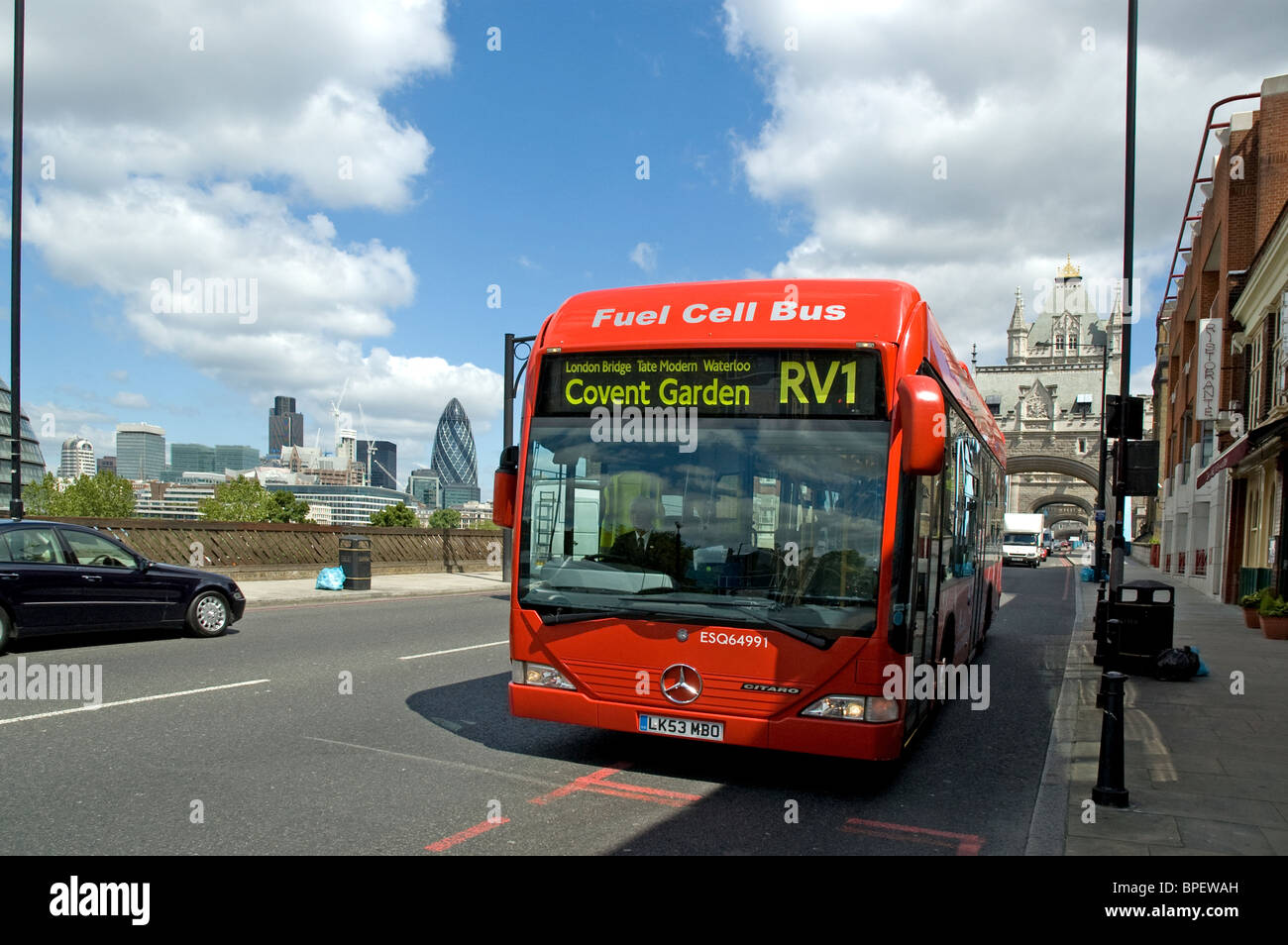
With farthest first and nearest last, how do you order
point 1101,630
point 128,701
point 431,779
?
point 1101,630 → point 128,701 → point 431,779

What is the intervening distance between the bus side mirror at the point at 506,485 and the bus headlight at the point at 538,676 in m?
0.96

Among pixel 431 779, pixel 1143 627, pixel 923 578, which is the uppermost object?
pixel 923 578

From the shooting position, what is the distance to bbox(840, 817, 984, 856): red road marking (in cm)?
501

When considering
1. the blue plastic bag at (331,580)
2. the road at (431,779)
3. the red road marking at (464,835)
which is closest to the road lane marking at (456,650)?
the road at (431,779)

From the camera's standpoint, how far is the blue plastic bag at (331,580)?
2012cm

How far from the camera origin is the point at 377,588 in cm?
2142

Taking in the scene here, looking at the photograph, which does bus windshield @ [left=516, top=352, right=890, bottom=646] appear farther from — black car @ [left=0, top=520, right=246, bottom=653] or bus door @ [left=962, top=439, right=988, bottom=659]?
black car @ [left=0, top=520, right=246, bottom=653]

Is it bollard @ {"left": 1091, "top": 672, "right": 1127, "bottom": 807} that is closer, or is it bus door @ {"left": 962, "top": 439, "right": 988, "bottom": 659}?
bollard @ {"left": 1091, "top": 672, "right": 1127, "bottom": 807}

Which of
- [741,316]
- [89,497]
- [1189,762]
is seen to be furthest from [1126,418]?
[89,497]

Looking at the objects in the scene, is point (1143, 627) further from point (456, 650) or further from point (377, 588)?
point (377, 588)

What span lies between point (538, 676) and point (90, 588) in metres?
7.64

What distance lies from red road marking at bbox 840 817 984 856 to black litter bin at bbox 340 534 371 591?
16907 mm

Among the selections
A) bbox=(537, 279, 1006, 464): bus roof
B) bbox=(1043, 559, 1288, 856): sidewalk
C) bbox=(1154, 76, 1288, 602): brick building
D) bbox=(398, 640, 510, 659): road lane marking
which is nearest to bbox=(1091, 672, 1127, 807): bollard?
bbox=(1043, 559, 1288, 856): sidewalk

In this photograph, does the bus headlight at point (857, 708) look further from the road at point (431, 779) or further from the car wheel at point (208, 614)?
the car wheel at point (208, 614)
